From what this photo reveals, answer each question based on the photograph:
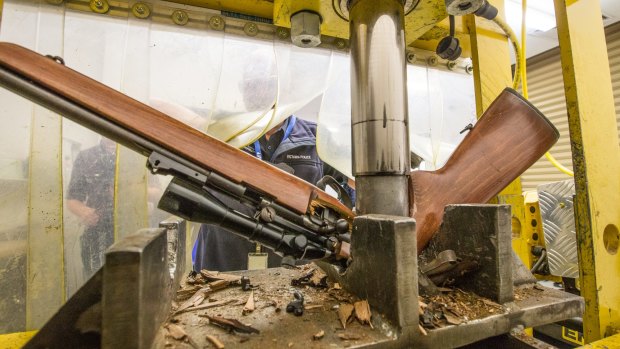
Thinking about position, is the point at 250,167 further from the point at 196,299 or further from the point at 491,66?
the point at 491,66

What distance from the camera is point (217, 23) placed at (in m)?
1.03

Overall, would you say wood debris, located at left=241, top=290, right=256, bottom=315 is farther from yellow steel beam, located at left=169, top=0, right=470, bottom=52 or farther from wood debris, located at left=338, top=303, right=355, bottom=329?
yellow steel beam, located at left=169, top=0, right=470, bottom=52

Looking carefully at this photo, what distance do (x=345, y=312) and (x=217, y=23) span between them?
1020 mm

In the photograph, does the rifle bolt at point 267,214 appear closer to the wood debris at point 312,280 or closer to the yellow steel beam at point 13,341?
the wood debris at point 312,280

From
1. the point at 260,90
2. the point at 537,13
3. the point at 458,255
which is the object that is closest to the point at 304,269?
the point at 458,255

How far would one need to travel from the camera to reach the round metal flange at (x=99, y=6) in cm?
92

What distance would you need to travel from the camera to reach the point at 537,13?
199 centimetres

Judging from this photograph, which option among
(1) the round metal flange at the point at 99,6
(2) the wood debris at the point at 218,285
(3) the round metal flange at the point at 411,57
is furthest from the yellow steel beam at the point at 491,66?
(1) the round metal flange at the point at 99,6

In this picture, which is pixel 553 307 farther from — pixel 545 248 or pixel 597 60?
pixel 545 248

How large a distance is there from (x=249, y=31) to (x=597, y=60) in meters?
0.99

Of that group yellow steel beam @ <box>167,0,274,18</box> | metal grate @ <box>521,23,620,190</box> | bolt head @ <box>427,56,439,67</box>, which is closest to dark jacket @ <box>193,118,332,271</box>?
yellow steel beam @ <box>167,0,274,18</box>

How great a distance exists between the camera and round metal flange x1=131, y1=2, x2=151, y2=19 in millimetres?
959

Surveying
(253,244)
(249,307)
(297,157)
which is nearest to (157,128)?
(249,307)

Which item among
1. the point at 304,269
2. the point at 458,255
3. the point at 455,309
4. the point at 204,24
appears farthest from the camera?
the point at 204,24
